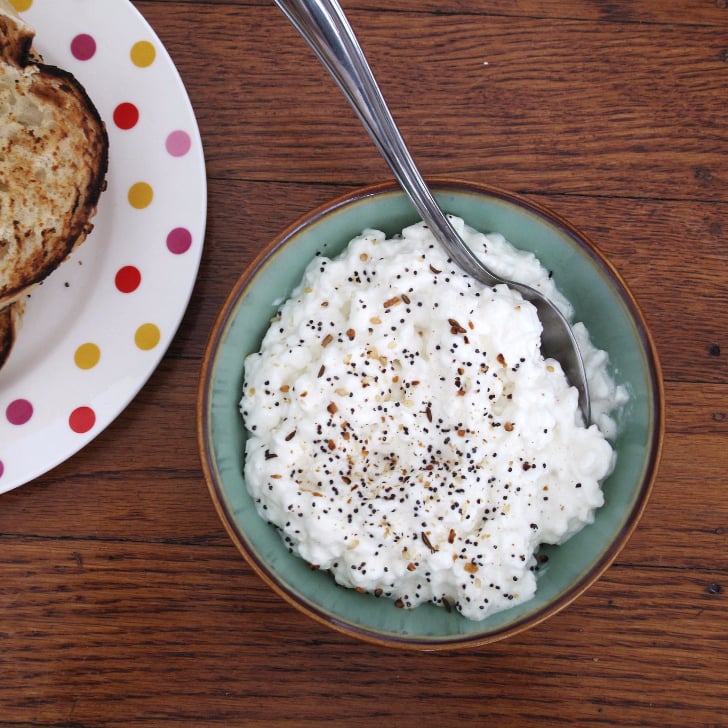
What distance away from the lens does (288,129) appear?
4.42 ft

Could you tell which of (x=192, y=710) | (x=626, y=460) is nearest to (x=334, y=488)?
(x=626, y=460)

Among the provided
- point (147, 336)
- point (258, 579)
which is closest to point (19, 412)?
point (147, 336)

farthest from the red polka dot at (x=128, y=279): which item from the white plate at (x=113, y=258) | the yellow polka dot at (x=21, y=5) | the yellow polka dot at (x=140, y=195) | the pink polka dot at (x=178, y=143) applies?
the yellow polka dot at (x=21, y=5)

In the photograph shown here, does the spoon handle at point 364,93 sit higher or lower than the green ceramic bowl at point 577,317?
higher

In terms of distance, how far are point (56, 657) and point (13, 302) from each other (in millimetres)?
658

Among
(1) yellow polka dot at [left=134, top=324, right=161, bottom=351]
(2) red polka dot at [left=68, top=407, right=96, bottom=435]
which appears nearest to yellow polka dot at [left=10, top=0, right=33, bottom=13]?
(1) yellow polka dot at [left=134, top=324, right=161, bottom=351]

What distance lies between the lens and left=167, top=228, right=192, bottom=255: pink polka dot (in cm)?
126

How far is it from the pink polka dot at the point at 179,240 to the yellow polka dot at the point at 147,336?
14cm

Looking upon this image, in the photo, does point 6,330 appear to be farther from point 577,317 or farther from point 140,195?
point 577,317

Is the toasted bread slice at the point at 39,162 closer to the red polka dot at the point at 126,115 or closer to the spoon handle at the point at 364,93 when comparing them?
the red polka dot at the point at 126,115

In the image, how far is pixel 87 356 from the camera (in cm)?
129

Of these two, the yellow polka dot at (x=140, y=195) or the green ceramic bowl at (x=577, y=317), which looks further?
the yellow polka dot at (x=140, y=195)

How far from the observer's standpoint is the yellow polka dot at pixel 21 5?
4.25ft

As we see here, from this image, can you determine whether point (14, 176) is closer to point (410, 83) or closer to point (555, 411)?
point (410, 83)
